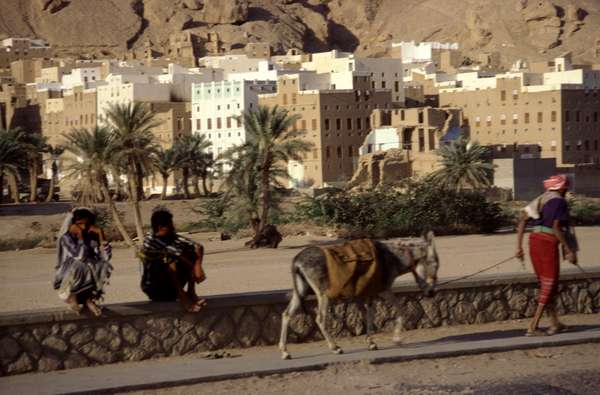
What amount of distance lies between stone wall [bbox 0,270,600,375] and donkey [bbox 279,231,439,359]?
60 cm

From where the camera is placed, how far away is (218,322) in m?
12.9

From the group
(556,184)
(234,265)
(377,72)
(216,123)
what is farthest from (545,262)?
(377,72)

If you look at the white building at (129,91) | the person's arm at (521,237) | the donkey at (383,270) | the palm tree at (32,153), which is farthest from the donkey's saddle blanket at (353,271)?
the white building at (129,91)

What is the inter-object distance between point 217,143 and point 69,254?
6913 cm

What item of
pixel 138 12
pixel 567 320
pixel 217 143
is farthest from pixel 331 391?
pixel 138 12

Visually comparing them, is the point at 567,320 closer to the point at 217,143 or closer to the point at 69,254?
the point at 69,254

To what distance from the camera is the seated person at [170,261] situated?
1230 cm

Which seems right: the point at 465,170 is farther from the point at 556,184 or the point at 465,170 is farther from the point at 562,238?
the point at 562,238

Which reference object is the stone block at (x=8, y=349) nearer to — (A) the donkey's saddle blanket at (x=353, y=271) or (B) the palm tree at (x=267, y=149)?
(A) the donkey's saddle blanket at (x=353, y=271)

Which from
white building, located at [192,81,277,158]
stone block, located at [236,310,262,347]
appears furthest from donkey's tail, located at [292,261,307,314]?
white building, located at [192,81,277,158]

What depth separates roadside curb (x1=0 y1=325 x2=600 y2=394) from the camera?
1145cm

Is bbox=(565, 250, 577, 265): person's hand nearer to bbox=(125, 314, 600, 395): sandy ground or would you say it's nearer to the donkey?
bbox=(125, 314, 600, 395): sandy ground

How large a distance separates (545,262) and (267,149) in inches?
964

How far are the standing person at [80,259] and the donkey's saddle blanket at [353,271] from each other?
213 centimetres
